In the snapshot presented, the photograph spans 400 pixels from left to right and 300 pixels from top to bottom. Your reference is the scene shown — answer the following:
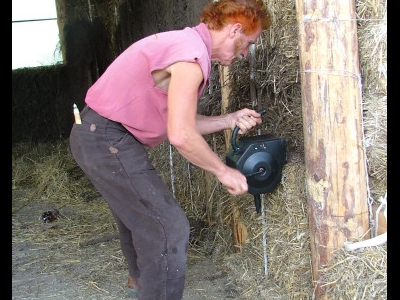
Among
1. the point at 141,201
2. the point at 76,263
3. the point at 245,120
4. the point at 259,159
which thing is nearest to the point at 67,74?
the point at 76,263

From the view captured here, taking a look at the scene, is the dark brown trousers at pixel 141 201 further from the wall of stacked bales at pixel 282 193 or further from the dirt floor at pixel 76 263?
the dirt floor at pixel 76 263

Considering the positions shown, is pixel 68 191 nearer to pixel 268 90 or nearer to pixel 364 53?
pixel 268 90

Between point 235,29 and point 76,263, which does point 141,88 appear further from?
point 76,263

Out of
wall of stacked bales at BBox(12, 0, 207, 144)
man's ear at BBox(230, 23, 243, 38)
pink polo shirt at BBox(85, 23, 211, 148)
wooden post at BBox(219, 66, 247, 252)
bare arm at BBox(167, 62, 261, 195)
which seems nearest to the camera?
bare arm at BBox(167, 62, 261, 195)

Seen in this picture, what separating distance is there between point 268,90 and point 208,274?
4.46 ft

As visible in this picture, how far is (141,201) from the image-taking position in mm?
2246

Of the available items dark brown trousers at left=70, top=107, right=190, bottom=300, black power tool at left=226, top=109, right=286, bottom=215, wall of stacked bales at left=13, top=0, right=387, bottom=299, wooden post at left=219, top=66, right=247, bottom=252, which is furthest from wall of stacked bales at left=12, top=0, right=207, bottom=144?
dark brown trousers at left=70, top=107, right=190, bottom=300

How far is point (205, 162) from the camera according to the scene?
215 centimetres

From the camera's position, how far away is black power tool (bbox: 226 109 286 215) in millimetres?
2531

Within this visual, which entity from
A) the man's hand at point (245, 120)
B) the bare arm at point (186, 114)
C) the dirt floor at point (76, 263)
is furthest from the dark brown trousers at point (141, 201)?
the dirt floor at point (76, 263)

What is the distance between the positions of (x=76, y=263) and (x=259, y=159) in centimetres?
201

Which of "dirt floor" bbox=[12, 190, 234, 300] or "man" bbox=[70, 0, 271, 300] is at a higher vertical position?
"man" bbox=[70, 0, 271, 300]

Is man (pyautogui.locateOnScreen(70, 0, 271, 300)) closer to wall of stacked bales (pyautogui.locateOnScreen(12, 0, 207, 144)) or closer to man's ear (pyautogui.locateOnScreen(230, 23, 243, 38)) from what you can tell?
man's ear (pyautogui.locateOnScreen(230, 23, 243, 38))

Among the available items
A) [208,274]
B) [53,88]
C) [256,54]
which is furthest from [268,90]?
[53,88]
